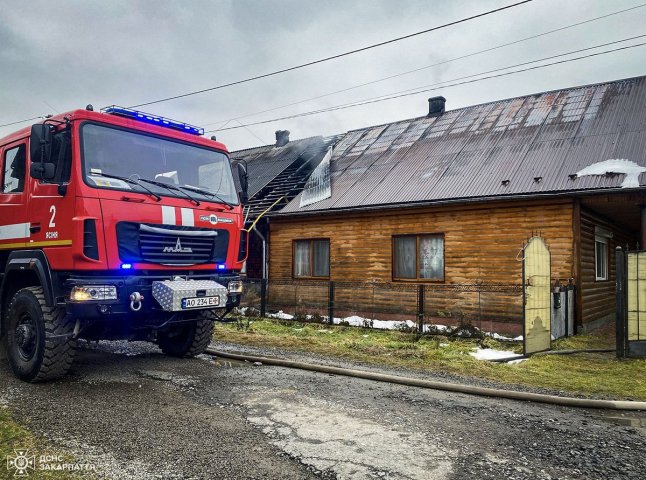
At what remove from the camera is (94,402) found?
5.00m

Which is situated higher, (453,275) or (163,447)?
(453,275)

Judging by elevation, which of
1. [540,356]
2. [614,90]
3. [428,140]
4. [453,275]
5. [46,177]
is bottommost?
[540,356]

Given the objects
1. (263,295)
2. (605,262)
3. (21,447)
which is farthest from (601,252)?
(21,447)

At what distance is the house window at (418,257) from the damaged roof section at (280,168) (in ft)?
15.2

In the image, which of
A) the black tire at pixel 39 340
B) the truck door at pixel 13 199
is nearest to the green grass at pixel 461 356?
the black tire at pixel 39 340

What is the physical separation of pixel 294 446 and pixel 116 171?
395cm


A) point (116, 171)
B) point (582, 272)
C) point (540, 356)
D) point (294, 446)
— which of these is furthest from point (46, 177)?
point (582, 272)

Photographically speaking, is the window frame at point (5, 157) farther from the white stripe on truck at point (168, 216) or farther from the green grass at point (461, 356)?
the green grass at point (461, 356)

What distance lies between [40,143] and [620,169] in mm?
11230

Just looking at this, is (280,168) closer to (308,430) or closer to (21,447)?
(308,430)

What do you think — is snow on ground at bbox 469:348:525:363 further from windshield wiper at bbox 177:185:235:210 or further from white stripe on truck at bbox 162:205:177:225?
white stripe on truck at bbox 162:205:177:225

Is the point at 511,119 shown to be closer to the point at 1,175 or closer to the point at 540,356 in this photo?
the point at 540,356

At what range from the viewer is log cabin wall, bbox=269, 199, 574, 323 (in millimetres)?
11258

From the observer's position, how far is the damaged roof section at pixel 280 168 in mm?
16719
